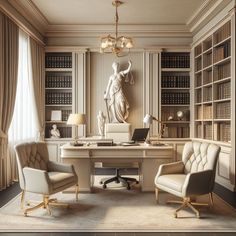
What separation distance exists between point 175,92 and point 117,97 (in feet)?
4.53

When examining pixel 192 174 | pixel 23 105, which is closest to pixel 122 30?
pixel 23 105

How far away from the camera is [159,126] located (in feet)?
23.0

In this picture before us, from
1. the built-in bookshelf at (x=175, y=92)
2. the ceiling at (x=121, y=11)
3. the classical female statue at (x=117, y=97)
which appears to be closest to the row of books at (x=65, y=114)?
the classical female statue at (x=117, y=97)

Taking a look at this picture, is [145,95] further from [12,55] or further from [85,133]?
[12,55]

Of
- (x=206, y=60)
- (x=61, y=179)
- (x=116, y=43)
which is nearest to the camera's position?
(x=61, y=179)

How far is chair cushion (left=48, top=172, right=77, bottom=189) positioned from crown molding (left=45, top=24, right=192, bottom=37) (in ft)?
12.7

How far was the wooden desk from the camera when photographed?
4609 millimetres

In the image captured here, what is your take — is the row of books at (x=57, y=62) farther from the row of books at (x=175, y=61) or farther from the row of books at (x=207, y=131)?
the row of books at (x=207, y=131)

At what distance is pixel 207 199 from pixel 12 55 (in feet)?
12.5

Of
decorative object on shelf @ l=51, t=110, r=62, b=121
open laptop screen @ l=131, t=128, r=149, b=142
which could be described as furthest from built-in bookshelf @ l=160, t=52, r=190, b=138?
decorative object on shelf @ l=51, t=110, r=62, b=121

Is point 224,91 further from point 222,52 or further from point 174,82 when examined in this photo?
point 174,82

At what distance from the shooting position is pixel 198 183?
365cm

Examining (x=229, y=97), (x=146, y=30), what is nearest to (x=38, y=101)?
(x=146, y=30)

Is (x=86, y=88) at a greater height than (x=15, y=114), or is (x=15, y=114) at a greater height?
(x=86, y=88)
